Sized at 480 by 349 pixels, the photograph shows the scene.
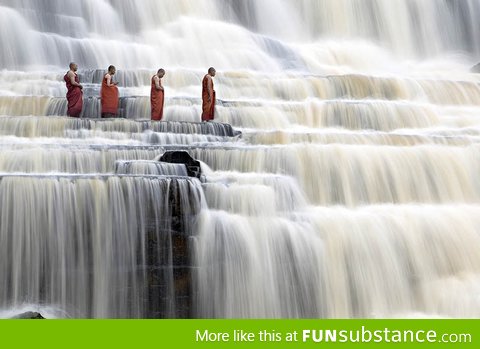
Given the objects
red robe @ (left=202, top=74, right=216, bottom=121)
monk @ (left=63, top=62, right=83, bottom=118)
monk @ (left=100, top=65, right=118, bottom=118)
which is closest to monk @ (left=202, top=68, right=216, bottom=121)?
red robe @ (left=202, top=74, right=216, bottom=121)

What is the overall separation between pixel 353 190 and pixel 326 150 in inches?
34.7

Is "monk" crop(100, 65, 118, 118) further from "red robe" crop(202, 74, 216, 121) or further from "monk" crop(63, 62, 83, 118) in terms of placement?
"red robe" crop(202, 74, 216, 121)

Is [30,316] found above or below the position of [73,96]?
below

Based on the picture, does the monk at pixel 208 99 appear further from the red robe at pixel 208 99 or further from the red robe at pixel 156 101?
the red robe at pixel 156 101

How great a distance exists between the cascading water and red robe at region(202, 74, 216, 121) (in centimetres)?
54

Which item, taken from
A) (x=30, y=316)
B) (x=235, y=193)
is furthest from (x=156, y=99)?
(x=30, y=316)

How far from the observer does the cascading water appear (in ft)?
37.0

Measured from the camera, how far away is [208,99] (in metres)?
17.3

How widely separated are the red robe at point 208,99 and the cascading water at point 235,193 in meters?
0.54

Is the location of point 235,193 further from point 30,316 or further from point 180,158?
point 30,316

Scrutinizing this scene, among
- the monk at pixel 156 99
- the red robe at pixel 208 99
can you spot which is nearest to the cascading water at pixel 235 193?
the monk at pixel 156 99

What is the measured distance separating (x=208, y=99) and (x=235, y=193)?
507 centimetres


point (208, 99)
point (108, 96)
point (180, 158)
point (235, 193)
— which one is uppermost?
point (108, 96)

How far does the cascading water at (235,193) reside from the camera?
444 inches
